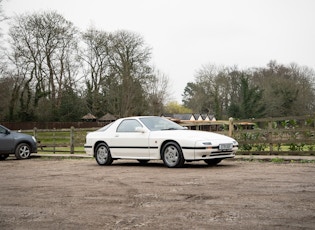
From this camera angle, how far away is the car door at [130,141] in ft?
41.6

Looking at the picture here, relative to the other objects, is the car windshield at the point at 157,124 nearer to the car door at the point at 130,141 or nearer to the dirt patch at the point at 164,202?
the car door at the point at 130,141

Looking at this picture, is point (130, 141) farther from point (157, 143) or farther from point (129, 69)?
point (129, 69)

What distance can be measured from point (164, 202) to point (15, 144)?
554 inches

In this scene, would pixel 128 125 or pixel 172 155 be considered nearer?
pixel 172 155

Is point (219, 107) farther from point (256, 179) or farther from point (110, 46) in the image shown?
point (256, 179)

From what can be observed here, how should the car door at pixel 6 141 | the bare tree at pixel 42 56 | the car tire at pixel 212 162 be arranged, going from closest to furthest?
the car tire at pixel 212 162 < the car door at pixel 6 141 < the bare tree at pixel 42 56

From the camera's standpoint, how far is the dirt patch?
5.04m

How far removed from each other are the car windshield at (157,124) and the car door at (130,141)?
0.21 metres

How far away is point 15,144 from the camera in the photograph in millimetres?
19062

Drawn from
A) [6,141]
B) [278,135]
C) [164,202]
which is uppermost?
[278,135]

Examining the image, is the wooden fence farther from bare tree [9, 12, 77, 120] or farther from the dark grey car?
bare tree [9, 12, 77, 120]

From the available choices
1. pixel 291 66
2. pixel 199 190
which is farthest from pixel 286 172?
pixel 291 66

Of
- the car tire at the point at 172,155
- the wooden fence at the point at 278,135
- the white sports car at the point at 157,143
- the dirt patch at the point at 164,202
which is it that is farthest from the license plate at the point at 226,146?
the wooden fence at the point at 278,135

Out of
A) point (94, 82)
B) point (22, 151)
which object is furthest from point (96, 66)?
point (22, 151)
